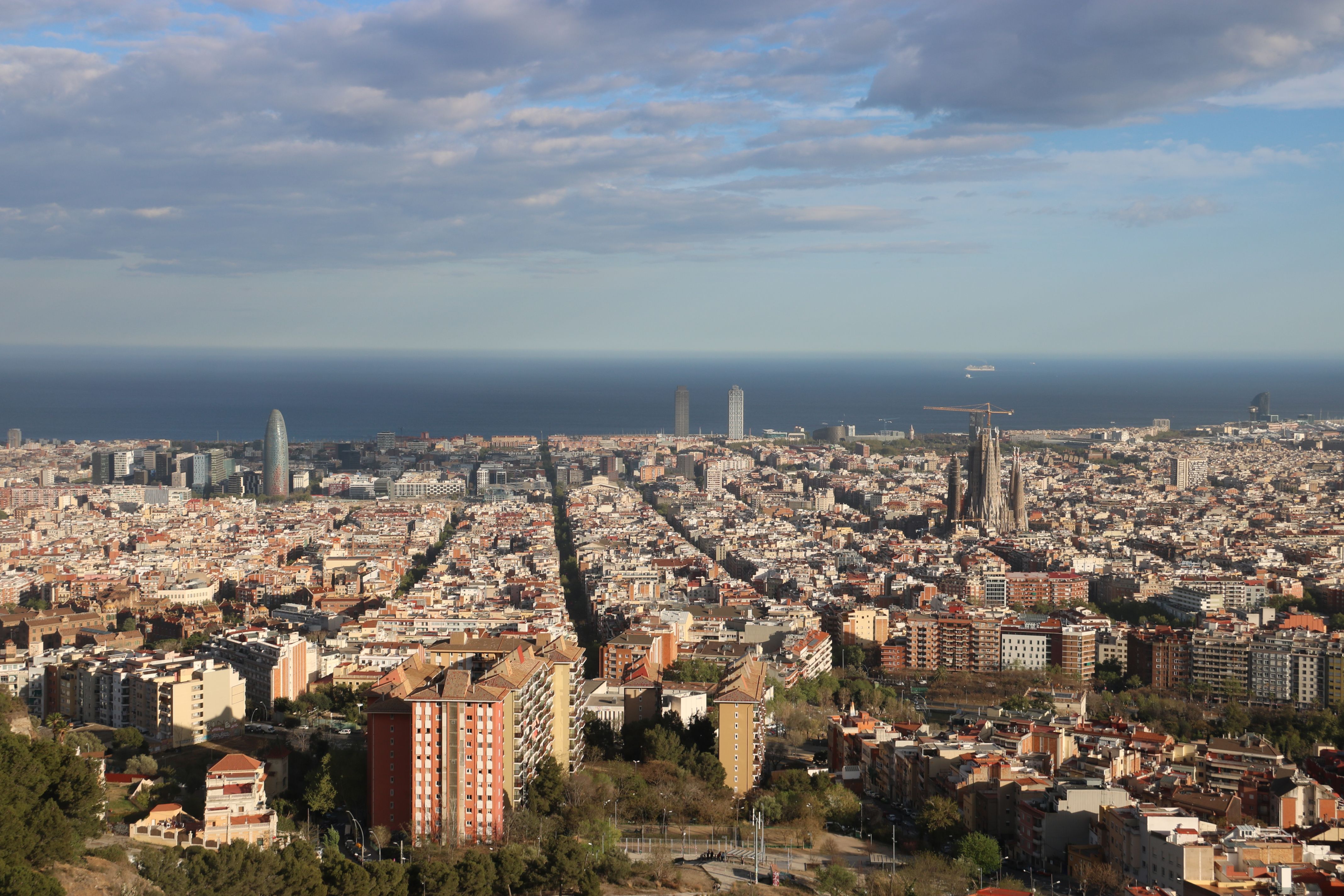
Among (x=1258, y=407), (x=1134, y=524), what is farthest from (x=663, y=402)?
(x=1134, y=524)

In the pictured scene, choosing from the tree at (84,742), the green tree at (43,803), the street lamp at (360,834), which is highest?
the green tree at (43,803)

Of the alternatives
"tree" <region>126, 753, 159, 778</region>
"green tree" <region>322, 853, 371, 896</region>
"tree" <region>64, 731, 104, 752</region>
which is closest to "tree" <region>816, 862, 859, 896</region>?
"green tree" <region>322, 853, 371, 896</region>

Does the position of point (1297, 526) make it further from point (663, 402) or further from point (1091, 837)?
point (663, 402)

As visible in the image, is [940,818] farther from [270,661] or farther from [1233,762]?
[270,661]

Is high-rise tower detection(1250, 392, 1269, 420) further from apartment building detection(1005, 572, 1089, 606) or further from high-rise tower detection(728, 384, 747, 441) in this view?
apartment building detection(1005, 572, 1089, 606)

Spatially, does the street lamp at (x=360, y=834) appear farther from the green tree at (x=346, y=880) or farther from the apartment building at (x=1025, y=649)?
the apartment building at (x=1025, y=649)

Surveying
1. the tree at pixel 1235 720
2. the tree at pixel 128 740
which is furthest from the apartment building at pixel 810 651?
the tree at pixel 128 740
